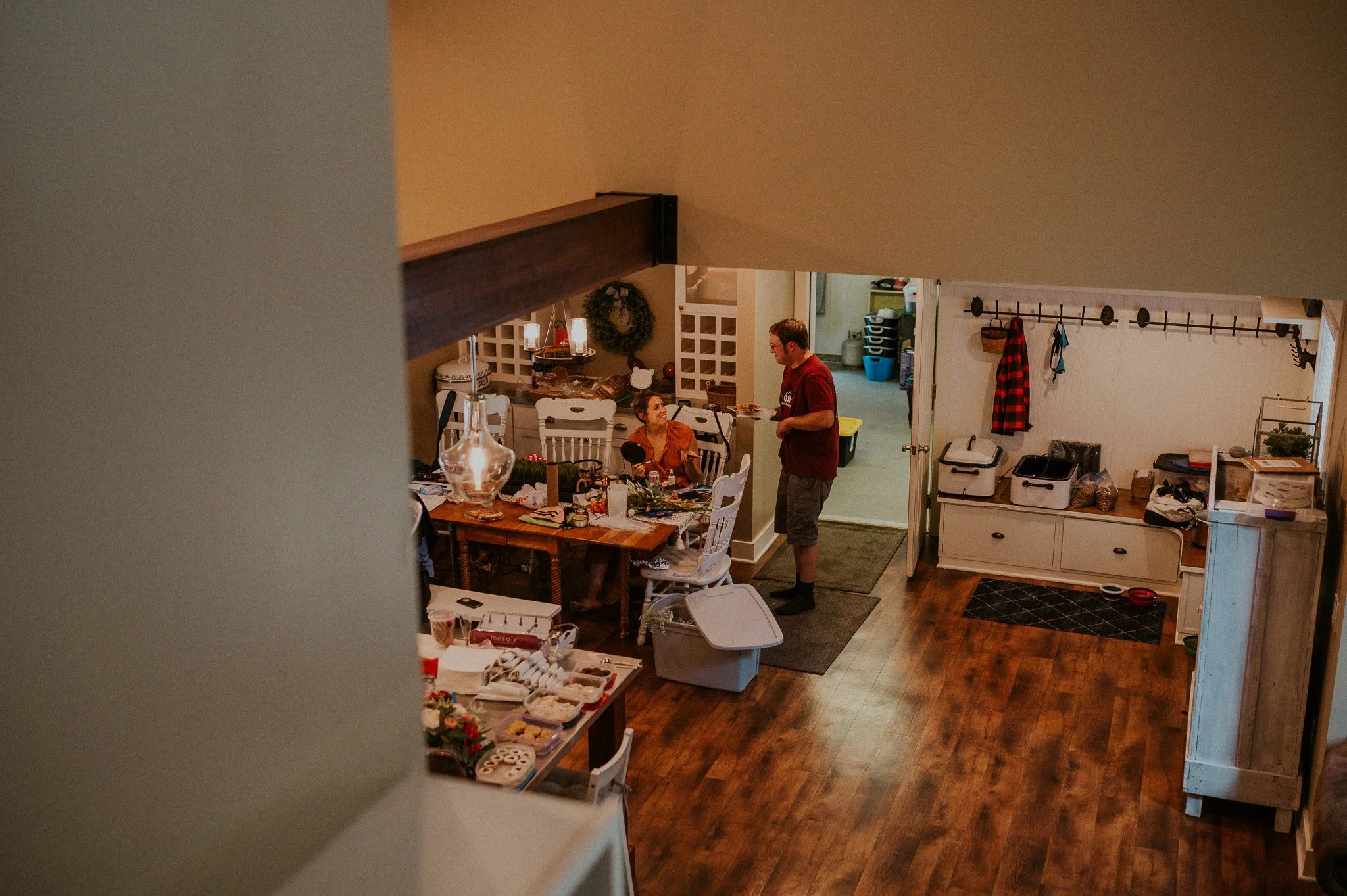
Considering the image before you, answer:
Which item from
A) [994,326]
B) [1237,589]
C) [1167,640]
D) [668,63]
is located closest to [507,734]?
[668,63]

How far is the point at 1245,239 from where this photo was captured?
3.27 metres

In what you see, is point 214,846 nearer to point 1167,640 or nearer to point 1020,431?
point 1167,640

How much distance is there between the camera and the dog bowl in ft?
23.1

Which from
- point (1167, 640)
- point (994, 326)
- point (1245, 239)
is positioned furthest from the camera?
point (994, 326)

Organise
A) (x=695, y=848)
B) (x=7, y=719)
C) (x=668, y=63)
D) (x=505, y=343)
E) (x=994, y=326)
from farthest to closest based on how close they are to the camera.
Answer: (x=505, y=343) → (x=994, y=326) → (x=695, y=848) → (x=668, y=63) → (x=7, y=719)

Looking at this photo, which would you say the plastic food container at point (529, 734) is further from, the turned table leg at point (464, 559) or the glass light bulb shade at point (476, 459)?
the turned table leg at point (464, 559)

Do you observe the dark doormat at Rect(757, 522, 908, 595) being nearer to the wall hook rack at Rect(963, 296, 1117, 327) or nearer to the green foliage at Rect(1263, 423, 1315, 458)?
the wall hook rack at Rect(963, 296, 1117, 327)

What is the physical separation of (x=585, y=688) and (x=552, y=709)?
0.22m

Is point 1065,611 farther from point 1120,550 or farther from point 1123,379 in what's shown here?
point 1123,379

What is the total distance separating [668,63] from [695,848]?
3.00 metres

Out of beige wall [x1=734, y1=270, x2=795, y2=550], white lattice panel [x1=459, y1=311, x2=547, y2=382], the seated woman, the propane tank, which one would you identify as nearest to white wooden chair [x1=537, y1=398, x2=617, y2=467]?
the seated woman

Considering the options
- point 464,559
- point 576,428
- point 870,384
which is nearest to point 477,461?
point 464,559

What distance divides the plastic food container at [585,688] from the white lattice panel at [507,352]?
391 centimetres

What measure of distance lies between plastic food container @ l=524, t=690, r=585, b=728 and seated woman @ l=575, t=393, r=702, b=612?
8.20ft
